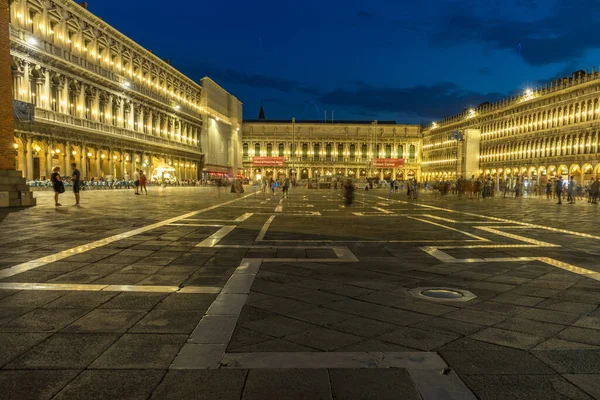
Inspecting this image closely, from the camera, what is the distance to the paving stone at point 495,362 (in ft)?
8.17

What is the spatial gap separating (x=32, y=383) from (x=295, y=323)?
5.64 ft

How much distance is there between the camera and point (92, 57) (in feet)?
130

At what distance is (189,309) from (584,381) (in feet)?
9.12

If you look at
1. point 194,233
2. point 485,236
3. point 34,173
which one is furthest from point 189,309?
point 34,173

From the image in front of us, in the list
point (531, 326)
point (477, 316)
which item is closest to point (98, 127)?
point (477, 316)

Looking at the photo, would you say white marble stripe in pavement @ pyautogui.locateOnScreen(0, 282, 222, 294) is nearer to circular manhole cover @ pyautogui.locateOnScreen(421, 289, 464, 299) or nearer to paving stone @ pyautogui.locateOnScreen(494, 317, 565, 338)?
circular manhole cover @ pyautogui.locateOnScreen(421, 289, 464, 299)

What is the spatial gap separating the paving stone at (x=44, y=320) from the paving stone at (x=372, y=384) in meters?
2.07

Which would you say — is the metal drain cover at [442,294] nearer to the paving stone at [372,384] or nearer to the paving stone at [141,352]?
the paving stone at [372,384]

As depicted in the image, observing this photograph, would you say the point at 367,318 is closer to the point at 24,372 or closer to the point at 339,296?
the point at 339,296

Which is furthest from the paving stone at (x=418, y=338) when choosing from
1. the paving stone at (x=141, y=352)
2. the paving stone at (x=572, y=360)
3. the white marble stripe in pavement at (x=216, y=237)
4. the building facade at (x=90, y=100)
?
the building facade at (x=90, y=100)

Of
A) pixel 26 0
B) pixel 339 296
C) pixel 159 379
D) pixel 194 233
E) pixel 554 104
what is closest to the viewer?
pixel 159 379

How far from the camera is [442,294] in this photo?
4242mm

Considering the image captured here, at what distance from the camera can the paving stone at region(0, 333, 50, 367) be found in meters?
2.64

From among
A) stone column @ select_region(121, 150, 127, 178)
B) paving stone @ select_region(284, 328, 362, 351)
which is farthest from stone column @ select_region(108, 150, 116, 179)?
paving stone @ select_region(284, 328, 362, 351)
